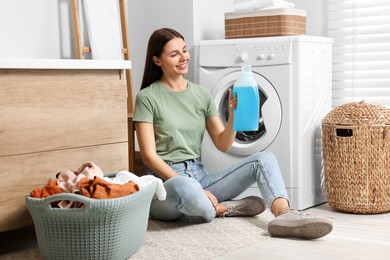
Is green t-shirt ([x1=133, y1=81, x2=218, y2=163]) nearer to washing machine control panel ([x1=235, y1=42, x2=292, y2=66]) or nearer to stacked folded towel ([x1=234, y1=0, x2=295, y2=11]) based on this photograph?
washing machine control panel ([x1=235, y1=42, x2=292, y2=66])

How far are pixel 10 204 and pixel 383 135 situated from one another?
1775mm

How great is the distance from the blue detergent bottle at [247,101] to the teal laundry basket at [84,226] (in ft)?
2.34

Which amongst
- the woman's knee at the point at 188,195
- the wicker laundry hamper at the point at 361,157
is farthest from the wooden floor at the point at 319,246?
the woman's knee at the point at 188,195

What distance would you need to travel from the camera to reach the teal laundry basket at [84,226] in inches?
84.6

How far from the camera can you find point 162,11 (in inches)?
153

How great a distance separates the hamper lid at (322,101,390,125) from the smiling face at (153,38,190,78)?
799 millimetres

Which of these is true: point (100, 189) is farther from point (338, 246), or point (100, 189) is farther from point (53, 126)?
point (338, 246)

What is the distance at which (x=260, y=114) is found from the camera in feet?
11.2

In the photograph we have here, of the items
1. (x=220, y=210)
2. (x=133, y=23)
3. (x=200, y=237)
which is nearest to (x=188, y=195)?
(x=200, y=237)

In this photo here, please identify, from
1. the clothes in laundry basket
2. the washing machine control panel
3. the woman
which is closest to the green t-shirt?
the woman

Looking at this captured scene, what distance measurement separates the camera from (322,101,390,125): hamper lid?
318cm

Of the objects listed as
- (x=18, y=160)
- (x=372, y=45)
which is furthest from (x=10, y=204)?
(x=372, y=45)

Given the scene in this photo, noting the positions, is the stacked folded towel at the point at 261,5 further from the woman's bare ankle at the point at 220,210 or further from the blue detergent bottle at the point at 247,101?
the woman's bare ankle at the point at 220,210

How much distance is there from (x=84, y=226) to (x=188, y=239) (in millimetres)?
591
